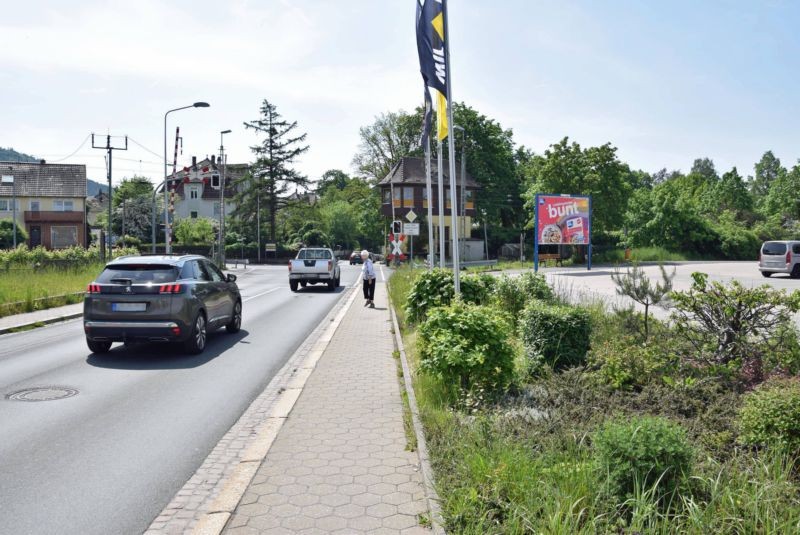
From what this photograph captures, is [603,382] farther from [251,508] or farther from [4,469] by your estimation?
[4,469]

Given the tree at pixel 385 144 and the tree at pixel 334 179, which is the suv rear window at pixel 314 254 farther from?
the tree at pixel 334 179

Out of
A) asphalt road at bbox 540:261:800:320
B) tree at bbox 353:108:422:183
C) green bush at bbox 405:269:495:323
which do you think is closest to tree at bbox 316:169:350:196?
tree at bbox 353:108:422:183

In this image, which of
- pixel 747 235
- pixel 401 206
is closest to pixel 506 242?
pixel 401 206

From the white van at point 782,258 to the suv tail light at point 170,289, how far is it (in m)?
28.9

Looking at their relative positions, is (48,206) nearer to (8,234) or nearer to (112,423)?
(8,234)

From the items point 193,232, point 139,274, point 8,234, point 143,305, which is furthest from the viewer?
point 193,232

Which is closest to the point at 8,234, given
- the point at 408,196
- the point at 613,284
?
the point at 408,196

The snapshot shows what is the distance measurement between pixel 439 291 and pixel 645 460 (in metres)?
8.75

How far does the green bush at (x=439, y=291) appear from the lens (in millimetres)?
12133

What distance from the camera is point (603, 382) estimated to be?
635cm

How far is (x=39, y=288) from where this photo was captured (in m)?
20.2

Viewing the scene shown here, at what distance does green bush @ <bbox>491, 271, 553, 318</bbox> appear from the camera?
11320 mm

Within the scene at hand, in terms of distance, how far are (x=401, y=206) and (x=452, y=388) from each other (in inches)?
2284

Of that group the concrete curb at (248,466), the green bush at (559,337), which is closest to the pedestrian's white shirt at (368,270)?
the concrete curb at (248,466)
